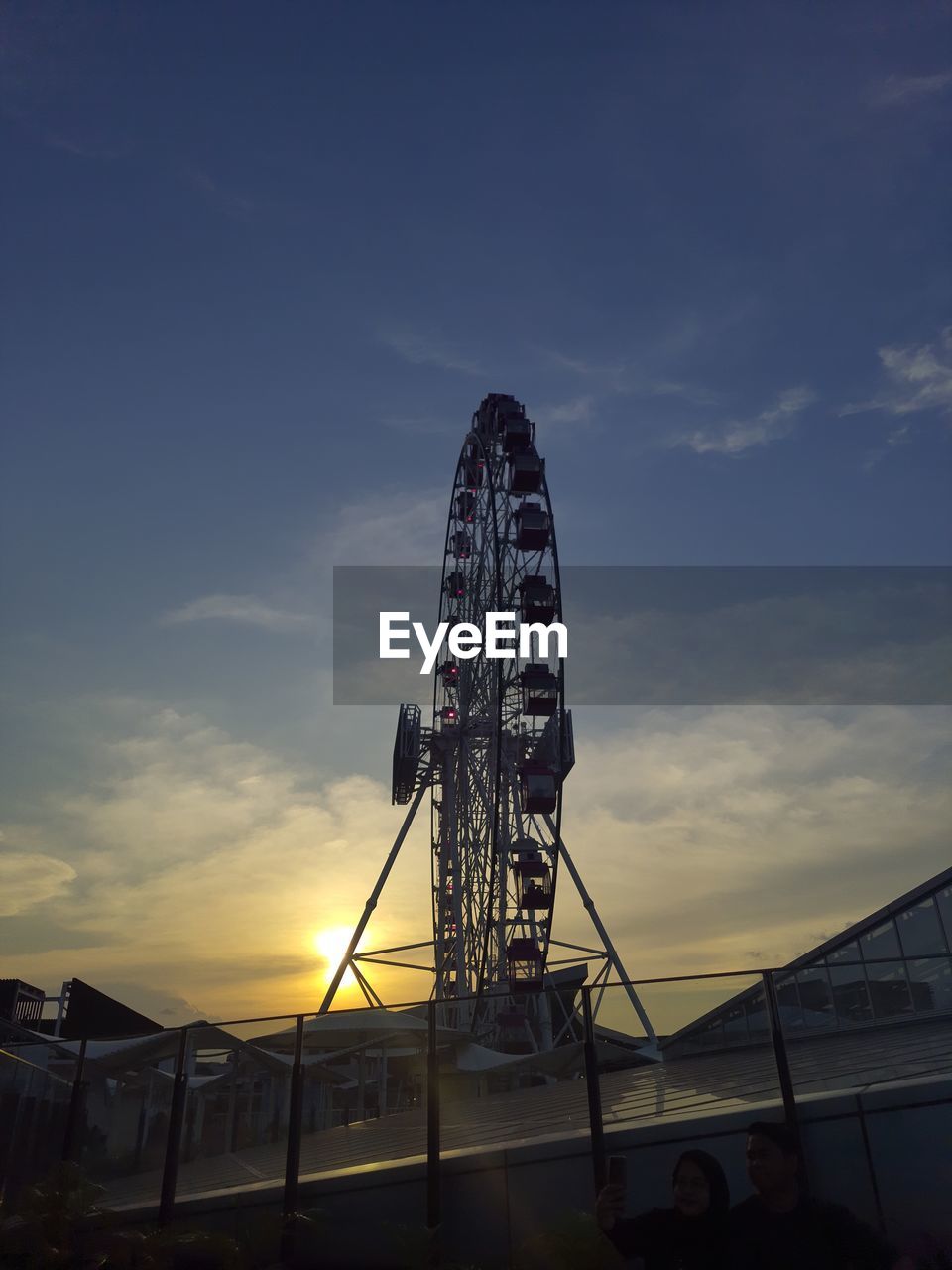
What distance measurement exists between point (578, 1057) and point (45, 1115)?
7.14 metres

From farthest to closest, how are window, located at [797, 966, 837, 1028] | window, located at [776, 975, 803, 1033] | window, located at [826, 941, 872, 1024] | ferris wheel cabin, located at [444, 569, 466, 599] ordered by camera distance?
ferris wheel cabin, located at [444, 569, 466, 599] < window, located at [826, 941, 872, 1024] < window, located at [797, 966, 837, 1028] < window, located at [776, 975, 803, 1033]

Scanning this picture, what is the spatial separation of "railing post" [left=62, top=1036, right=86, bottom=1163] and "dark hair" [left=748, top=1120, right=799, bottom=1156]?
8.39 meters

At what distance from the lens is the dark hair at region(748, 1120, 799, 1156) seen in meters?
8.77

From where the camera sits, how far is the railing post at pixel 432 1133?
9.62 m

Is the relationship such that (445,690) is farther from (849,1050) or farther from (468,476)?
(849,1050)

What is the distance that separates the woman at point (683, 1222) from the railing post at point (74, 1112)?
720cm

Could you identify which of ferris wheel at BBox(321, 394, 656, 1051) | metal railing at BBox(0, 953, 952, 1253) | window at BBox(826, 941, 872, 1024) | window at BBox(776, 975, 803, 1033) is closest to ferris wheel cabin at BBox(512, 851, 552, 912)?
ferris wheel at BBox(321, 394, 656, 1051)

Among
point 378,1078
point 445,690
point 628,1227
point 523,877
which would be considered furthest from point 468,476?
Result: point 628,1227

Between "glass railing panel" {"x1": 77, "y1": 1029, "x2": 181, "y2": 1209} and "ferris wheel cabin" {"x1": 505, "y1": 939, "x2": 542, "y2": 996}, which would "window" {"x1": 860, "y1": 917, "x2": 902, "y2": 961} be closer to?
"ferris wheel cabin" {"x1": 505, "y1": 939, "x2": 542, "y2": 996}

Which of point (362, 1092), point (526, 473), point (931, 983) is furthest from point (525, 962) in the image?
point (931, 983)

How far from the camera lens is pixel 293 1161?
10297mm

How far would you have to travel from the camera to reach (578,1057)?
39.2 ft

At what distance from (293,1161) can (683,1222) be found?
4240 mm

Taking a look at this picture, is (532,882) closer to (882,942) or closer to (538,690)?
(538,690)
